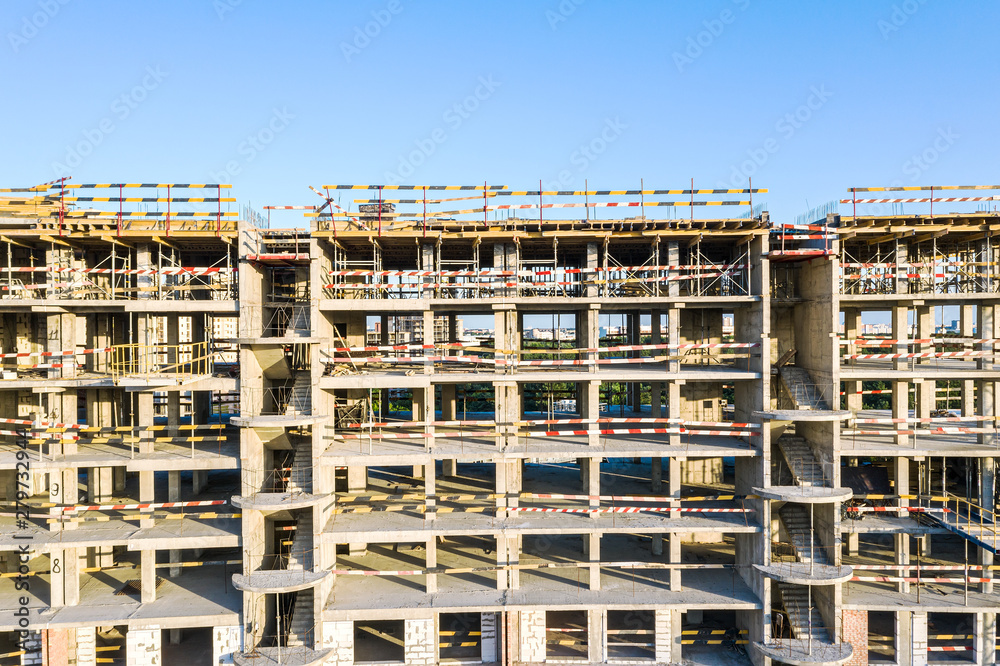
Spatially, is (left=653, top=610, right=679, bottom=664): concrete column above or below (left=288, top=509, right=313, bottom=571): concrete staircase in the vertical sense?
below

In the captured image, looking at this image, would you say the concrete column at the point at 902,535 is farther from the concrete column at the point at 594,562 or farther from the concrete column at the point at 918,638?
the concrete column at the point at 594,562

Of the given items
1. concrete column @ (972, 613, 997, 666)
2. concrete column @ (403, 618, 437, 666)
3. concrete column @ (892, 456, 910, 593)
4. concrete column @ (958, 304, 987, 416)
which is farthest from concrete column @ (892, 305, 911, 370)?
concrete column @ (403, 618, 437, 666)

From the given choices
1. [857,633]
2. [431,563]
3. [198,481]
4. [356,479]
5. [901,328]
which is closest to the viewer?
[857,633]

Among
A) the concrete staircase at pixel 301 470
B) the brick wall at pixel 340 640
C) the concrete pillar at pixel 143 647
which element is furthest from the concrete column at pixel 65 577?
the brick wall at pixel 340 640

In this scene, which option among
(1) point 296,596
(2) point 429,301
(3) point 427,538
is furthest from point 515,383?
(1) point 296,596

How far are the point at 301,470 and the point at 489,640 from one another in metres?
10.2

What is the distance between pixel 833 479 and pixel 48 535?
30.2 meters

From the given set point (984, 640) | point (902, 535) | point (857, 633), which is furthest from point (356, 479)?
point (984, 640)

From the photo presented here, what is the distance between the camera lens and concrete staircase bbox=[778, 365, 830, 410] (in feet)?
69.8

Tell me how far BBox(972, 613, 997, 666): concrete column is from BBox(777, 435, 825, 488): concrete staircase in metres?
8.07

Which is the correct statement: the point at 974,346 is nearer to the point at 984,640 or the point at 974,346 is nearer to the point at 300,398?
the point at 984,640

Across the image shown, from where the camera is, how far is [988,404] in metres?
22.6

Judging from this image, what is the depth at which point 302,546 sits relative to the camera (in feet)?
68.1

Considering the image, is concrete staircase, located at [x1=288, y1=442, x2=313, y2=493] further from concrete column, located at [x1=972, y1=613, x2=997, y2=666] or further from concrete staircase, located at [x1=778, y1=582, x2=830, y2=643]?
concrete column, located at [x1=972, y1=613, x2=997, y2=666]
